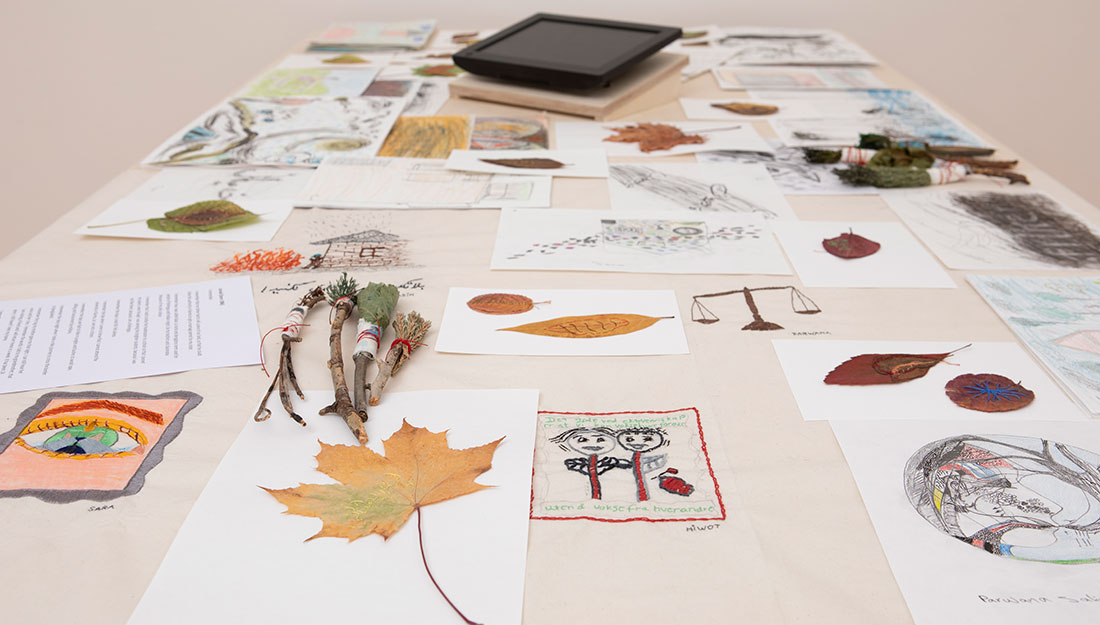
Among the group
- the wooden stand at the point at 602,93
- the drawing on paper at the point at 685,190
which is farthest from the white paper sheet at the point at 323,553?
the wooden stand at the point at 602,93

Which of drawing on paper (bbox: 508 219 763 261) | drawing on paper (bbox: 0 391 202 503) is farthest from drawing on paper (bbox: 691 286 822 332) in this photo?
drawing on paper (bbox: 0 391 202 503)

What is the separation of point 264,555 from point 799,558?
41 cm

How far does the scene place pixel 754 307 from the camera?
888mm

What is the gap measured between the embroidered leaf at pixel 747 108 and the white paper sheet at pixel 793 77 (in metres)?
0.12

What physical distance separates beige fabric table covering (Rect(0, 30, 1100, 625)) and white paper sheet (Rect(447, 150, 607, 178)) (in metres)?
0.20

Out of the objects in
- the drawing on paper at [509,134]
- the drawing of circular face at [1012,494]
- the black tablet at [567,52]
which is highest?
the black tablet at [567,52]

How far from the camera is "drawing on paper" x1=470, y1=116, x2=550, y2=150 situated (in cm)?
137

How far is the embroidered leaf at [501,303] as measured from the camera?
88cm

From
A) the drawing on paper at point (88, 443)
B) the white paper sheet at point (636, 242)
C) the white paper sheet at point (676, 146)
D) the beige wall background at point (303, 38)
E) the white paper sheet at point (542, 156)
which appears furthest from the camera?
the beige wall background at point (303, 38)

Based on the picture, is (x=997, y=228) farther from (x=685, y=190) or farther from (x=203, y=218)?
(x=203, y=218)

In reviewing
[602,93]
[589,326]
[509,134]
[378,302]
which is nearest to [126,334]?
[378,302]

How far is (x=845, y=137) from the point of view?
1408 mm

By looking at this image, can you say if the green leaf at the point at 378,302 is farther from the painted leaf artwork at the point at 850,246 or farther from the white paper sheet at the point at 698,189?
the painted leaf artwork at the point at 850,246

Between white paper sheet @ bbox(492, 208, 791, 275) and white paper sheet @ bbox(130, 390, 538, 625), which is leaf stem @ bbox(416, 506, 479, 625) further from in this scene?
white paper sheet @ bbox(492, 208, 791, 275)
